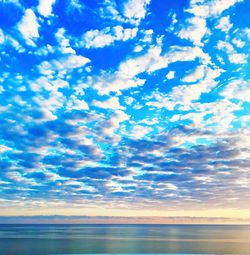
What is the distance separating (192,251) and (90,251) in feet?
60.9

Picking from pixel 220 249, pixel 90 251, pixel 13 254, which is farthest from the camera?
pixel 220 249

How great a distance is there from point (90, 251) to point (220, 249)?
85.8 feet

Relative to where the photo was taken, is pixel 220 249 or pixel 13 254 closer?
pixel 13 254

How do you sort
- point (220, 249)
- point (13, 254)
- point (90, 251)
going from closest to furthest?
point (13, 254)
point (90, 251)
point (220, 249)

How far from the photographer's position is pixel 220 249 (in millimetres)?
67188

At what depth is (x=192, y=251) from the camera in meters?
60.8

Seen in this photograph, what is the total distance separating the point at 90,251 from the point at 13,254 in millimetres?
13430

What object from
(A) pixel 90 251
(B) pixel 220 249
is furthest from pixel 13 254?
(B) pixel 220 249

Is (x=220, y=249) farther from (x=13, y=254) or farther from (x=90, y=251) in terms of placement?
(x=13, y=254)

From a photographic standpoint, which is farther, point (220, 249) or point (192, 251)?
point (220, 249)

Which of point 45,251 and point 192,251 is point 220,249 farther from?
point 45,251

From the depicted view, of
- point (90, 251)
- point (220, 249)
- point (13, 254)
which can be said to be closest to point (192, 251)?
point (220, 249)

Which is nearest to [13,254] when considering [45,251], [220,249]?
[45,251]

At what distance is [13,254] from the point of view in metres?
57.2
